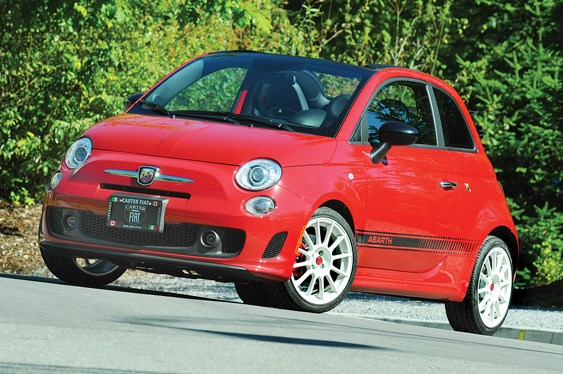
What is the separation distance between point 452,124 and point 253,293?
231 centimetres

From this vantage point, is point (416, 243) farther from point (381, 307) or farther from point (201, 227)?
point (381, 307)

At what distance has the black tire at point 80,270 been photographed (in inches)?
396

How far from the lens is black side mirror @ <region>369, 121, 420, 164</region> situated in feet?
31.9

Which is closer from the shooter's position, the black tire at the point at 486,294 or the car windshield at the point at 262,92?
the car windshield at the point at 262,92

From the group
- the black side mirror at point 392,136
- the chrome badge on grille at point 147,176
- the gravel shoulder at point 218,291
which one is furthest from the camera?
the gravel shoulder at point 218,291

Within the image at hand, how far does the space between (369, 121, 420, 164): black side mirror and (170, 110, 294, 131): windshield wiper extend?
667 mm

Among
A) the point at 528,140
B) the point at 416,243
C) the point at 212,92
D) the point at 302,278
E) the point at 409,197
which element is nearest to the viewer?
the point at 302,278

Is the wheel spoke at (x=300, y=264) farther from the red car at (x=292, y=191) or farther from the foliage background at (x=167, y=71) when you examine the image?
the foliage background at (x=167, y=71)

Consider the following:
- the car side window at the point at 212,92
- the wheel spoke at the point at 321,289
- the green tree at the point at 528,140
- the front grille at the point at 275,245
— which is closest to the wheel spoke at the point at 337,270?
the wheel spoke at the point at 321,289

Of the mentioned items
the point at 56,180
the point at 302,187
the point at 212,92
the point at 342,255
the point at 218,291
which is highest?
the point at 212,92

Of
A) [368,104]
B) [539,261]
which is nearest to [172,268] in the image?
[368,104]

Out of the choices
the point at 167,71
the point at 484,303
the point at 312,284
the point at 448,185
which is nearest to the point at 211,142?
the point at 312,284

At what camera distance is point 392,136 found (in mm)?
9766

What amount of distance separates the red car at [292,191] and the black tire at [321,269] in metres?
0.01
